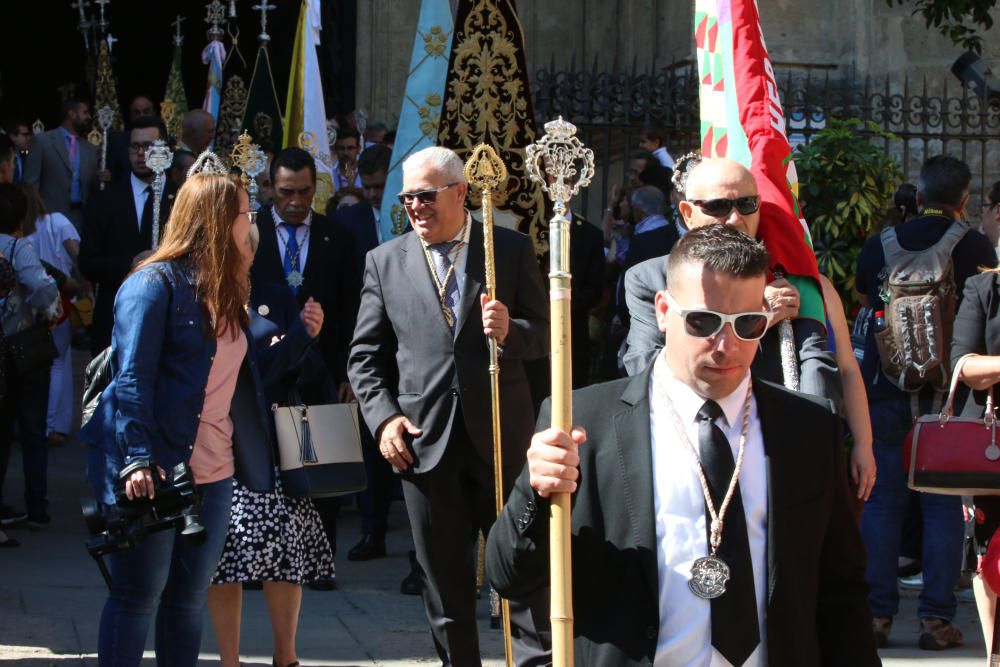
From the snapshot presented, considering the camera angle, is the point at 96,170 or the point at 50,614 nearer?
the point at 50,614

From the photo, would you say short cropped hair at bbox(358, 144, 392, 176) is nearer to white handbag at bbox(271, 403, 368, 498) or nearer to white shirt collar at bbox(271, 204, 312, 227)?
white shirt collar at bbox(271, 204, 312, 227)

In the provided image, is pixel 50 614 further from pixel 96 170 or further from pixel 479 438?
pixel 96 170

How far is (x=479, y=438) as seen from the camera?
5727 millimetres

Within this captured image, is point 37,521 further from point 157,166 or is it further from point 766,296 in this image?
point 766,296

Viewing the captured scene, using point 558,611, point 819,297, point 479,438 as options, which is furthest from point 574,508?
point 479,438

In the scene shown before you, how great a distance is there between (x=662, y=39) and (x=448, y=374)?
11.5m

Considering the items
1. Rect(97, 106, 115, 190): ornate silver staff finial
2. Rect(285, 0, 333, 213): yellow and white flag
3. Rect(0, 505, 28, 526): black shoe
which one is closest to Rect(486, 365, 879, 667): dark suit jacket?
Rect(0, 505, 28, 526): black shoe

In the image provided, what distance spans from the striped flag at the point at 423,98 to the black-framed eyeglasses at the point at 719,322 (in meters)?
5.45

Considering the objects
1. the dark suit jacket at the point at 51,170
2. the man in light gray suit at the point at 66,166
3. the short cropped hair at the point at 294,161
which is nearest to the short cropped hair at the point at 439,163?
the short cropped hair at the point at 294,161

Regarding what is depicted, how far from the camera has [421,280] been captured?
5836mm

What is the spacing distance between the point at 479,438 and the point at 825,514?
253cm

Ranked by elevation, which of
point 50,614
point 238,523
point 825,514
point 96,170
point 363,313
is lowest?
point 50,614


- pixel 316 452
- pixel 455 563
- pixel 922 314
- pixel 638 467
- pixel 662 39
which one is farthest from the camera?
pixel 662 39

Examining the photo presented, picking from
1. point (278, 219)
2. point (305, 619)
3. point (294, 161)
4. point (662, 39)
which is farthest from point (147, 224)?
point (662, 39)
